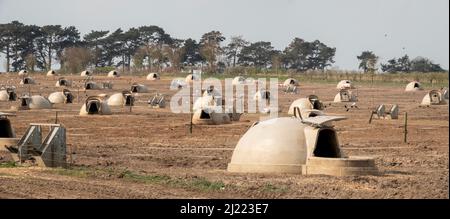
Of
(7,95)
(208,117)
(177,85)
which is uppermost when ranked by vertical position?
(177,85)

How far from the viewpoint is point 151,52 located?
12650 centimetres

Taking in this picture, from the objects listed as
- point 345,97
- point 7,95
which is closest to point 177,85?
point 345,97

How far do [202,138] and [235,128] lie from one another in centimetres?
515

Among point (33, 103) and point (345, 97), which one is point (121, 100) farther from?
point (345, 97)

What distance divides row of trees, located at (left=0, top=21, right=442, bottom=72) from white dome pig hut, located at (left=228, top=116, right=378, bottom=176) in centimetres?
9291

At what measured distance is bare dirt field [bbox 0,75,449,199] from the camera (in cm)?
1947

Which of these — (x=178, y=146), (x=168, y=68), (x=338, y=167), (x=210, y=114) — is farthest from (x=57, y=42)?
(x=338, y=167)

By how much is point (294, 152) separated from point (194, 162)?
16.7 feet

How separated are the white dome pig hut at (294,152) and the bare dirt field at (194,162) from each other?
520 millimetres

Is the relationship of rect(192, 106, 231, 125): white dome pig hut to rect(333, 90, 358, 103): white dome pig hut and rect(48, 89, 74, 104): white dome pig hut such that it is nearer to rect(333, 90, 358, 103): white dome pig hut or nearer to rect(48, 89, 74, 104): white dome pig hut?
rect(48, 89, 74, 104): white dome pig hut

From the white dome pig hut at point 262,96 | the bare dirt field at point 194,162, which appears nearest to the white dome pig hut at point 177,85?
the white dome pig hut at point 262,96
